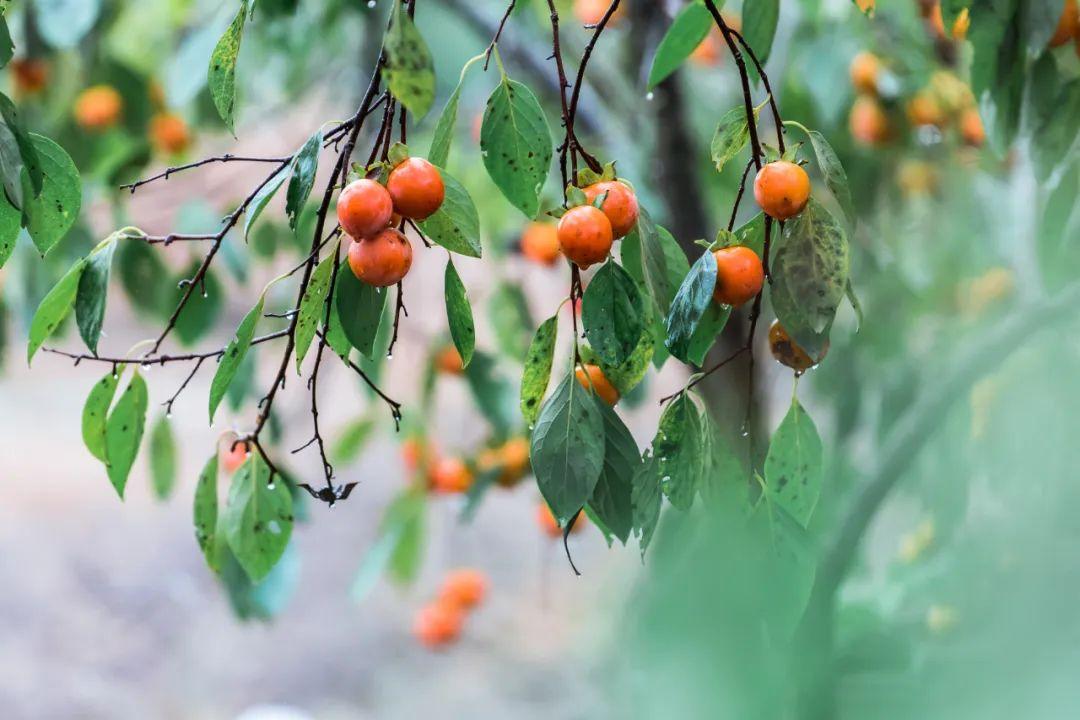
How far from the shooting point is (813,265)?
38 centimetres

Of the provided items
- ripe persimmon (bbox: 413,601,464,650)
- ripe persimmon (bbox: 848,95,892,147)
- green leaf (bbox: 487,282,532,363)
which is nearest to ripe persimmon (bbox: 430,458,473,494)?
green leaf (bbox: 487,282,532,363)

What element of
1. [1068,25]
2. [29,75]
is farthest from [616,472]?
[29,75]

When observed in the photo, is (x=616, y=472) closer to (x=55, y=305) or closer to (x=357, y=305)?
(x=357, y=305)

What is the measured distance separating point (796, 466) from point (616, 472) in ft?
0.22

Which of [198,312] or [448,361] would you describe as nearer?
[198,312]

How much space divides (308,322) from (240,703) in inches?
107

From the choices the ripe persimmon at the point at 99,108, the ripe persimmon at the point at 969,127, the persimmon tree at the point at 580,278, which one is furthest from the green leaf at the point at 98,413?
the ripe persimmon at the point at 969,127

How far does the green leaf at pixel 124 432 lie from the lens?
0.49m

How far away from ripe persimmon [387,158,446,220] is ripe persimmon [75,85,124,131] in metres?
0.82

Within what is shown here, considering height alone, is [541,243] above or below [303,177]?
above

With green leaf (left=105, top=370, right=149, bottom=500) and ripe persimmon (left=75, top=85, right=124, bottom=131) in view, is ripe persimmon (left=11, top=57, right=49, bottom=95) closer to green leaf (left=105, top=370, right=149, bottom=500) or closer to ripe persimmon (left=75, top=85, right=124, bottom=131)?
ripe persimmon (left=75, top=85, right=124, bottom=131)

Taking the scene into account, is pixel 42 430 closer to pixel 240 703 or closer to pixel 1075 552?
pixel 240 703

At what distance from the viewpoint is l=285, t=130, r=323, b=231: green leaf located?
39cm

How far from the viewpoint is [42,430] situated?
3.45m
